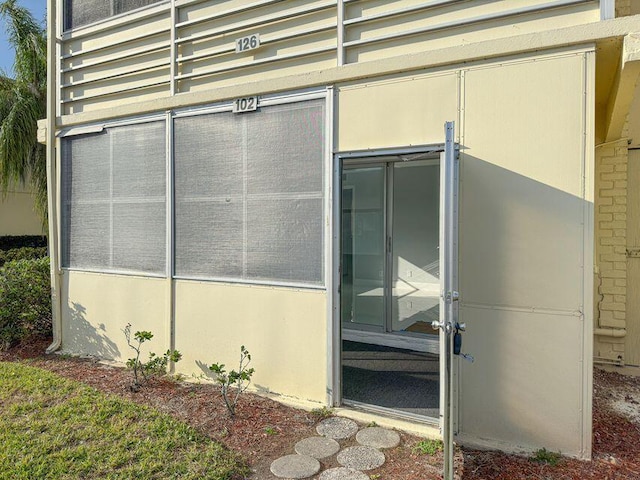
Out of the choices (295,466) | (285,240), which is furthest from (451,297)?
(285,240)

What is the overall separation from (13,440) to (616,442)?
4.38 metres

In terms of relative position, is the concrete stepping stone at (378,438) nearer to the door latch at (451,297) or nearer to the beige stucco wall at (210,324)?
the beige stucco wall at (210,324)

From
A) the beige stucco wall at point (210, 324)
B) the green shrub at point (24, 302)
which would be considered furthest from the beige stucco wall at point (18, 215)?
the beige stucco wall at point (210, 324)

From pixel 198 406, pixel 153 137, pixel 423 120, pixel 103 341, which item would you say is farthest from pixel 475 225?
pixel 103 341

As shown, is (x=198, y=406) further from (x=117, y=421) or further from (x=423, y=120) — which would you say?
Answer: (x=423, y=120)

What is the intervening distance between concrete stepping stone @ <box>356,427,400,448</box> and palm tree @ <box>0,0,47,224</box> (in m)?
8.68

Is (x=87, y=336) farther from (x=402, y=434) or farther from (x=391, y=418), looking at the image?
Result: (x=402, y=434)

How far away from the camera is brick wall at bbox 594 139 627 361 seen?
4.69 metres

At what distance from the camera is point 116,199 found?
500 centimetres

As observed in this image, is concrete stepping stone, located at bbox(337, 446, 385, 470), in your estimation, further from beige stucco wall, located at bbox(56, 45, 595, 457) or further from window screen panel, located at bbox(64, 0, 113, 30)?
window screen panel, located at bbox(64, 0, 113, 30)

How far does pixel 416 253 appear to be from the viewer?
18.5ft

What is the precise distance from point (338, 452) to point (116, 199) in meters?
3.69

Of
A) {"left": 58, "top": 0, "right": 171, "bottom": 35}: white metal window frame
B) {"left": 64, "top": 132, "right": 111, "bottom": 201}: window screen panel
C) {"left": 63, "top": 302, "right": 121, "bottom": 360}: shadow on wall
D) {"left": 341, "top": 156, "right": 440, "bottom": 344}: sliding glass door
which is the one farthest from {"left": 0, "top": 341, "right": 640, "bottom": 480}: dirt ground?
{"left": 58, "top": 0, "right": 171, "bottom": 35}: white metal window frame

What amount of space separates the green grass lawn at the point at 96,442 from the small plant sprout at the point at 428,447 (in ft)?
3.95
